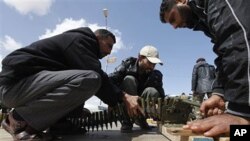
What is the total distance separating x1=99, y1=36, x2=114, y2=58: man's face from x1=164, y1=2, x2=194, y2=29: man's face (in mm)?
1089

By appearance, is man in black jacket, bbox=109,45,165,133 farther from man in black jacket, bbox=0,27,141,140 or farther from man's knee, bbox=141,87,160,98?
man in black jacket, bbox=0,27,141,140

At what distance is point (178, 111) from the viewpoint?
348 centimetres

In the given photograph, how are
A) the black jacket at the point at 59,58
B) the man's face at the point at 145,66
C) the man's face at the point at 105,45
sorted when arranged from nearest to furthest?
1. the black jacket at the point at 59,58
2. the man's face at the point at 105,45
3. the man's face at the point at 145,66

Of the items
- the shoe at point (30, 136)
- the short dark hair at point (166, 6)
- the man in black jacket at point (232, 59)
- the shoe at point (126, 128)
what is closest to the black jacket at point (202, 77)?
the shoe at point (126, 128)

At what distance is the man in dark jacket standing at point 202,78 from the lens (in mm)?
8375

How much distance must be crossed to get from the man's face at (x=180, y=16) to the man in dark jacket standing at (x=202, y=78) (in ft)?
19.3

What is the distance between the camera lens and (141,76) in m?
4.21

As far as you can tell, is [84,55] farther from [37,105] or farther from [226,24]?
[226,24]

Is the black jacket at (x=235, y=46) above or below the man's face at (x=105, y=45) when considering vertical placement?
below

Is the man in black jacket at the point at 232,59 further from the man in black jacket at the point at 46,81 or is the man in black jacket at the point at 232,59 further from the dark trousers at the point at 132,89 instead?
the dark trousers at the point at 132,89

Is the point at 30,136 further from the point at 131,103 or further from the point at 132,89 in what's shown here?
the point at 132,89

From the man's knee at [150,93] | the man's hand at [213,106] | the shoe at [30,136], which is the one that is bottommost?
the shoe at [30,136]

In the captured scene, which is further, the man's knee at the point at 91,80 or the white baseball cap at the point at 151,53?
the white baseball cap at the point at 151,53

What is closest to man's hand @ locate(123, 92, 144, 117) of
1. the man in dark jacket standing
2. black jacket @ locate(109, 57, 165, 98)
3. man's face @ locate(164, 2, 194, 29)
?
black jacket @ locate(109, 57, 165, 98)
